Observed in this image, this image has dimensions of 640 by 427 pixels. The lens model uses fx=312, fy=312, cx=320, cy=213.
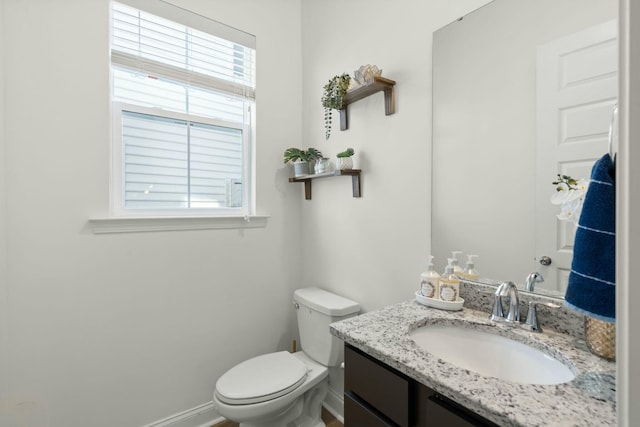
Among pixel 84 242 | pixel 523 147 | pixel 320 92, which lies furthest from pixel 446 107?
pixel 84 242

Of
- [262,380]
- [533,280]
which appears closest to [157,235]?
[262,380]

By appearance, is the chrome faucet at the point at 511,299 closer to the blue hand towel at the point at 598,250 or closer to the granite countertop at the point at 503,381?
the granite countertop at the point at 503,381

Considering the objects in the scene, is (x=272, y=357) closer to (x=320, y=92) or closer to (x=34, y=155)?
(x=34, y=155)

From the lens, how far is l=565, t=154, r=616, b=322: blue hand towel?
645 millimetres

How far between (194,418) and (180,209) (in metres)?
1.17

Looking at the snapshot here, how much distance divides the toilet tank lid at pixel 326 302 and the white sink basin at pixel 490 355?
2.05 ft

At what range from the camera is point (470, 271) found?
118cm

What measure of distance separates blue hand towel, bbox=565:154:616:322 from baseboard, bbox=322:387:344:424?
1.49 metres

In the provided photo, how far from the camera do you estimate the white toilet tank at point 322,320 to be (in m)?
1.63

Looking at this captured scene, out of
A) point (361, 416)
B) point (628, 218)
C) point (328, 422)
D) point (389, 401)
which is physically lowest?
point (328, 422)

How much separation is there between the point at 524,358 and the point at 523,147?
0.68 meters

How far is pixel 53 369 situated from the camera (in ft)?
4.55

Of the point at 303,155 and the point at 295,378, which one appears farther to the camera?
the point at 303,155

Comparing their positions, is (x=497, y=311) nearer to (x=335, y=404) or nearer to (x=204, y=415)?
(x=335, y=404)
